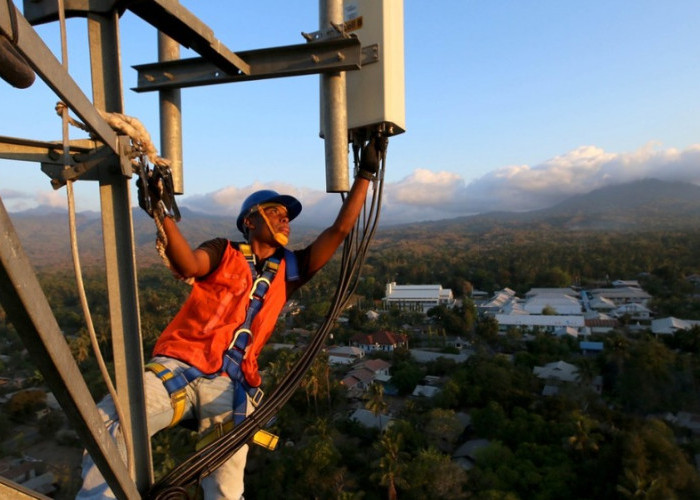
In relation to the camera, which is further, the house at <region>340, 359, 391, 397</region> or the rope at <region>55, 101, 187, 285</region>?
the house at <region>340, 359, 391, 397</region>

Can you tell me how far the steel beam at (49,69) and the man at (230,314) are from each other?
45 centimetres

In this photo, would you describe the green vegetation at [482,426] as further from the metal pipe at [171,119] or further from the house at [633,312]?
the metal pipe at [171,119]

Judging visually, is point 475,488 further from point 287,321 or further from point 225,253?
point 287,321

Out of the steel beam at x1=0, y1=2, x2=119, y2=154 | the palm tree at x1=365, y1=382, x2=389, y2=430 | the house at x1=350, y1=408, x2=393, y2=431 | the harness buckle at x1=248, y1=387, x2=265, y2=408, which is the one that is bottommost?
the house at x1=350, y1=408, x2=393, y2=431

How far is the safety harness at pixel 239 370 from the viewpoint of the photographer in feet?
5.91

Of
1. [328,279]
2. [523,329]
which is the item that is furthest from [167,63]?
[328,279]

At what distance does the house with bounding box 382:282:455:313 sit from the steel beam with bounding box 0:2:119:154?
36939 mm

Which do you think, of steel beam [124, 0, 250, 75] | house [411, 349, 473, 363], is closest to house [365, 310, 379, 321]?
house [411, 349, 473, 363]

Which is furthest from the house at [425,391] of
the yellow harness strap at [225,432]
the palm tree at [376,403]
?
the yellow harness strap at [225,432]

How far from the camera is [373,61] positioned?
7.07ft

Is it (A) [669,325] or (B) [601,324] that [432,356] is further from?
(A) [669,325]

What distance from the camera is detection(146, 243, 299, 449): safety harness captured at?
1.80 m

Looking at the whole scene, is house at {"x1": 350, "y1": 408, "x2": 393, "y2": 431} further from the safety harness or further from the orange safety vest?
the orange safety vest

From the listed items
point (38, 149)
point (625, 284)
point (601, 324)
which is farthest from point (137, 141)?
point (625, 284)
